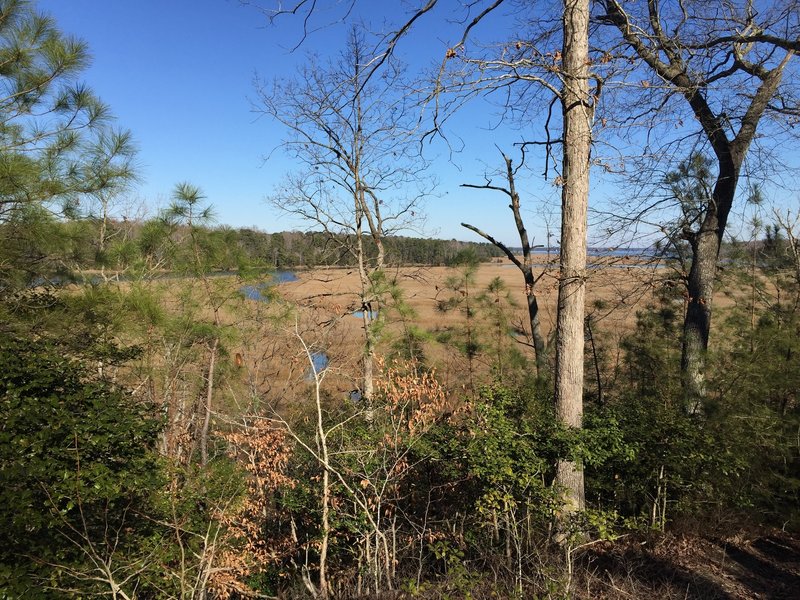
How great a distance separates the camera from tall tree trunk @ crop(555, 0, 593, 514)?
435 cm

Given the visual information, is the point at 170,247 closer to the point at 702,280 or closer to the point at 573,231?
the point at 573,231

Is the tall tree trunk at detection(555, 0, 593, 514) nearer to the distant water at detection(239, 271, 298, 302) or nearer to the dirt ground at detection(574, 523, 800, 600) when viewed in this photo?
the dirt ground at detection(574, 523, 800, 600)

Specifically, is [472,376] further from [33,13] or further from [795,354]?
[33,13]

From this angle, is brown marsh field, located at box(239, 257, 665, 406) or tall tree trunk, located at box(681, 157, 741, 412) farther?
brown marsh field, located at box(239, 257, 665, 406)

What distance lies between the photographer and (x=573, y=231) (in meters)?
4.66

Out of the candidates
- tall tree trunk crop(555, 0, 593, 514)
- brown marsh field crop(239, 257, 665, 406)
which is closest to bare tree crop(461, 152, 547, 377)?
brown marsh field crop(239, 257, 665, 406)

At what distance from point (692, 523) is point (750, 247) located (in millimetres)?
7700

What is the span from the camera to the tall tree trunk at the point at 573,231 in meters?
4.35

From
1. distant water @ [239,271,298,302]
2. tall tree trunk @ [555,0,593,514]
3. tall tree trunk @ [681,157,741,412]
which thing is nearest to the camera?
tall tree trunk @ [555,0,593,514]

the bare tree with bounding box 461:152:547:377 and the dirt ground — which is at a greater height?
the bare tree with bounding box 461:152:547:377

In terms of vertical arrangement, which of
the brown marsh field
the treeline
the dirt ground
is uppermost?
the treeline

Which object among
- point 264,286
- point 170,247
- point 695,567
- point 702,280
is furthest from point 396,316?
point 695,567

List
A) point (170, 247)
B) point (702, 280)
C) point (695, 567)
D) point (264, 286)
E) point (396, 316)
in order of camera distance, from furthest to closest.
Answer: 1. point (396, 316)
2. point (264, 286)
3. point (170, 247)
4. point (702, 280)
5. point (695, 567)

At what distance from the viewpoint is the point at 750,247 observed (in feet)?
33.9
